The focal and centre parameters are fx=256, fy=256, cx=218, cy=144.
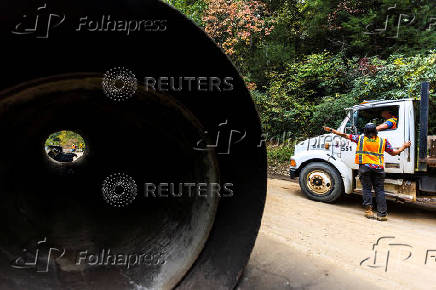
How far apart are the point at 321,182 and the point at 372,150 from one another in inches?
60.6

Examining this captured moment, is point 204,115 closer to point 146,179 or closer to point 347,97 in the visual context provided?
point 146,179

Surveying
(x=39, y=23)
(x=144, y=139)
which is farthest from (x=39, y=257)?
(x=39, y=23)

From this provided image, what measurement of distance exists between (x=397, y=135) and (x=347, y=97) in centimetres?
537

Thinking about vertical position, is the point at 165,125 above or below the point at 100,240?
above

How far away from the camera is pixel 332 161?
609 centimetres

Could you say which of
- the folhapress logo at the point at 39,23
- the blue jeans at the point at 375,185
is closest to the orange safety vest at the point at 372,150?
the blue jeans at the point at 375,185

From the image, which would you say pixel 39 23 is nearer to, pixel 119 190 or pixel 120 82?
pixel 120 82

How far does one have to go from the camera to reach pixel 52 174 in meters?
2.69

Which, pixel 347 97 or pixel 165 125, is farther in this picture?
pixel 347 97

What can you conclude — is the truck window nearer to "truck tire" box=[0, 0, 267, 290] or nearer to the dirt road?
the dirt road

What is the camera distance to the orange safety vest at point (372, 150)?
16.3 ft

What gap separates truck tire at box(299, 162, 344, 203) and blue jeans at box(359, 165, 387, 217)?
0.81m

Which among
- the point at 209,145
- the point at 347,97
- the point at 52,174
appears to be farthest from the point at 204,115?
the point at 347,97

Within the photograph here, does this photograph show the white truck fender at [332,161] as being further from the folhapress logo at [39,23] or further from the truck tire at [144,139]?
the folhapress logo at [39,23]
